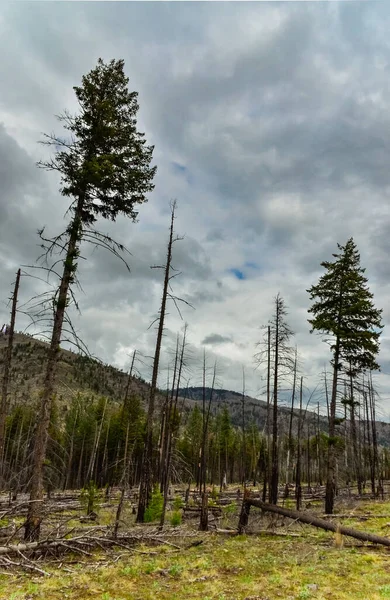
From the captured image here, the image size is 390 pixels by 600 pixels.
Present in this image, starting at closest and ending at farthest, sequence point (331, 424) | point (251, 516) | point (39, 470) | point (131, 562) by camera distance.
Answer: point (131, 562)
point (39, 470)
point (251, 516)
point (331, 424)

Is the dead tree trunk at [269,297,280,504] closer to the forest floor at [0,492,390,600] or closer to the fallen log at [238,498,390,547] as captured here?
the fallen log at [238,498,390,547]

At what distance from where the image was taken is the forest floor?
303 inches

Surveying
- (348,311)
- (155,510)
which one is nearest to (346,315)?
(348,311)

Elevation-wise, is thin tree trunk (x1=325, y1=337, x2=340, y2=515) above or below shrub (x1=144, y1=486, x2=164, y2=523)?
above

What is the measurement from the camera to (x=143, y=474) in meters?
19.2

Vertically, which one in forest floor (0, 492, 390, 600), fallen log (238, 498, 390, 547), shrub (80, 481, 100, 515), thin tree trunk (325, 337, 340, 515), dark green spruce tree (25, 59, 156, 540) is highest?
dark green spruce tree (25, 59, 156, 540)

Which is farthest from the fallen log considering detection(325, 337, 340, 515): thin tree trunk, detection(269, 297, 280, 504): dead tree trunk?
detection(325, 337, 340, 515): thin tree trunk

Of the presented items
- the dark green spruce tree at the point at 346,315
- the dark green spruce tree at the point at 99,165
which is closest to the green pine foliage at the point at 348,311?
the dark green spruce tree at the point at 346,315

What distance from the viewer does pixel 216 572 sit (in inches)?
368

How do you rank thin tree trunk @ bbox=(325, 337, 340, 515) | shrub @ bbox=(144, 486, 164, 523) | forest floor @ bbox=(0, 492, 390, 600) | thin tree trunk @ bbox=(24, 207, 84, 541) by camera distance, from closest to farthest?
forest floor @ bbox=(0, 492, 390, 600) < thin tree trunk @ bbox=(24, 207, 84, 541) < shrub @ bbox=(144, 486, 164, 523) < thin tree trunk @ bbox=(325, 337, 340, 515)

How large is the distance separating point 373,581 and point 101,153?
15.4 metres

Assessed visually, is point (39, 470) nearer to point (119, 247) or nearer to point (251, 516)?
point (119, 247)

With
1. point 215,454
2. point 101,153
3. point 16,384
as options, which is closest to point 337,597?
point 101,153


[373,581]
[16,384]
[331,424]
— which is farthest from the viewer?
[16,384]
